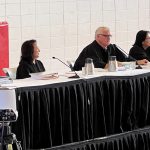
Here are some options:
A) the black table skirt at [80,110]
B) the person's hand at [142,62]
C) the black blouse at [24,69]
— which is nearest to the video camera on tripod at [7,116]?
the black table skirt at [80,110]

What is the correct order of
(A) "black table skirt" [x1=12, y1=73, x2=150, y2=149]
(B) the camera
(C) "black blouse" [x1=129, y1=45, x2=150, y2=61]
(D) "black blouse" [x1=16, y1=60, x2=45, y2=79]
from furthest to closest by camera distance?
(C) "black blouse" [x1=129, y1=45, x2=150, y2=61] → (D) "black blouse" [x1=16, y1=60, x2=45, y2=79] → (A) "black table skirt" [x1=12, y1=73, x2=150, y2=149] → (B) the camera

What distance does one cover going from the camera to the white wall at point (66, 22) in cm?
877

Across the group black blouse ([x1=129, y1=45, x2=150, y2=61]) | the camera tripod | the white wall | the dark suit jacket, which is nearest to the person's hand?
the dark suit jacket

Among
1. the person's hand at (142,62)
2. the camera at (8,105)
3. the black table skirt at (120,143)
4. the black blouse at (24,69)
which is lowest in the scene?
the black table skirt at (120,143)

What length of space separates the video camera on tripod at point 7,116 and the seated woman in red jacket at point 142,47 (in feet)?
11.3

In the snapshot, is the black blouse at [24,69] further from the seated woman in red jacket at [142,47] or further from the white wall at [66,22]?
the seated woman in red jacket at [142,47]

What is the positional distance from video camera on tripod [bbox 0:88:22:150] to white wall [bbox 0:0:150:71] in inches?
139

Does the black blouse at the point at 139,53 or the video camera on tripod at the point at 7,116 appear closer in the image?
the video camera on tripod at the point at 7,116

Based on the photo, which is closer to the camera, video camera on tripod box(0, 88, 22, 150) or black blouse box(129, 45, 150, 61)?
video camera on tripod box(0, 88, 22, 150)

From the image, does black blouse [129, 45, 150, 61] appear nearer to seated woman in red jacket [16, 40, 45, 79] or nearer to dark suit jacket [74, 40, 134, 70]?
dark suit jacket [74, 40, 134, 70]

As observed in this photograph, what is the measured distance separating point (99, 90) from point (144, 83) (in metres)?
0.58

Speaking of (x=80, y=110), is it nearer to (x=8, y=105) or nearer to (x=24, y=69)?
(x=8, y=105)

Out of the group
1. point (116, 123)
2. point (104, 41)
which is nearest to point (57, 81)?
point (116, 123)

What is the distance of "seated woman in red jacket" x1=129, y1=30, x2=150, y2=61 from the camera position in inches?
331
